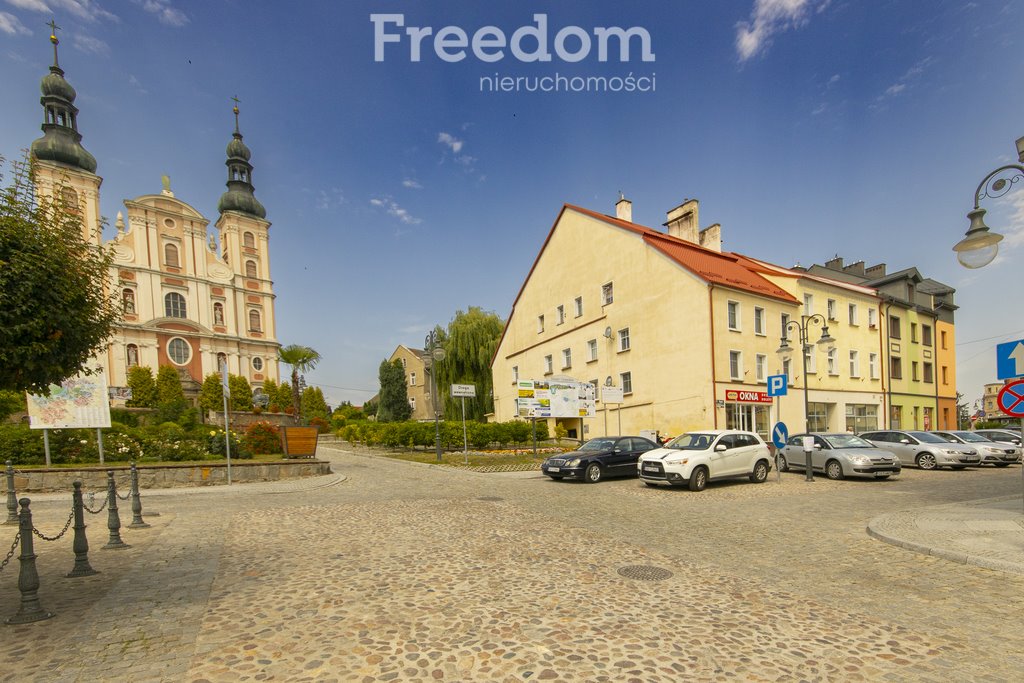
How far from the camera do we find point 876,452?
54.7ft

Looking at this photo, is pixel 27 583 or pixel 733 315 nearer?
pixel 27 583

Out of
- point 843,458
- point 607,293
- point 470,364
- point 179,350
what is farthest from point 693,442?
point 179,350

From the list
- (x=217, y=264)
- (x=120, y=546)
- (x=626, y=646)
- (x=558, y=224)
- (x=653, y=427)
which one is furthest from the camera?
(x=217, y=264)

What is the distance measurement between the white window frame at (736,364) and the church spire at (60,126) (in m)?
63.2

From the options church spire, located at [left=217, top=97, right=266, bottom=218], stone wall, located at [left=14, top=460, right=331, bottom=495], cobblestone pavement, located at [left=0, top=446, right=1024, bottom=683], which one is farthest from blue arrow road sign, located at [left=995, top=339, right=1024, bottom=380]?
church spire, located at [left=217, top=97, right=266, bottom=218]

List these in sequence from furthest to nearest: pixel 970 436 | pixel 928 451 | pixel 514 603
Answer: pixel 970 436, pixel 928 451, pixel 514 603

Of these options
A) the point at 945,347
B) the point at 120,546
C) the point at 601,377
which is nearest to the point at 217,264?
the point at 601,377

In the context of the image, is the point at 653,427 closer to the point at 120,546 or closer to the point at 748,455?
the point at 748,455

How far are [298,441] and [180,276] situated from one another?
44.2 meters

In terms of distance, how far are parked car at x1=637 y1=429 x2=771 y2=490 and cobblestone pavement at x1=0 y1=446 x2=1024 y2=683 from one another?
403cm

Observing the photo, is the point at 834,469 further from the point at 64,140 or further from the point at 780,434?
the point at 64,140

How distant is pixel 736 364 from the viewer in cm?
2662

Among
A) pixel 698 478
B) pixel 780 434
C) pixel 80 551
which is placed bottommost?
pixel 698 478

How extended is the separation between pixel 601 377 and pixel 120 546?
26.8 meters
